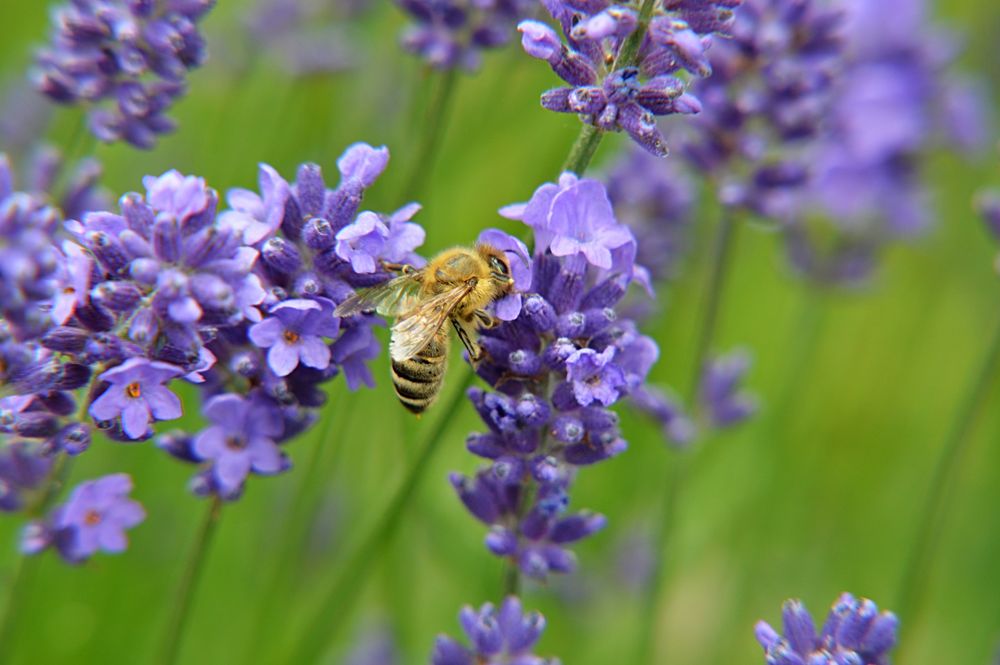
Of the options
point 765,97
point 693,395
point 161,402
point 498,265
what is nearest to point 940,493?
point 693,395

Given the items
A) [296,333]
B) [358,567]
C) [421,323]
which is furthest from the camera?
[358,567]

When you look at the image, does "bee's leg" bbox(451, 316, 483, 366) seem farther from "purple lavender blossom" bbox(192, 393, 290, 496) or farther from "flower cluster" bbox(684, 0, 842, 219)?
"flower cluster" bbox(684, 0, 842, 219)

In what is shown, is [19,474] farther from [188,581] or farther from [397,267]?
[397,267]

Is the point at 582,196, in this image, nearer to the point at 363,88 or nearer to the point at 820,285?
the point at 820,285

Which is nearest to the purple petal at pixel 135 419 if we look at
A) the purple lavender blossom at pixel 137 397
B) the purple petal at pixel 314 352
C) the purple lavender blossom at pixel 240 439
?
the purple lavender blossom at pixel 137 397

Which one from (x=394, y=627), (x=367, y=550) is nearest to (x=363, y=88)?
(x=394, y=627)

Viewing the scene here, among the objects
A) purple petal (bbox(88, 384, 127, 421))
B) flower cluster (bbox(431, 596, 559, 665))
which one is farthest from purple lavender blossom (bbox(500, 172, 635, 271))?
purple petal (bbox(88, 384, 127, 421))
